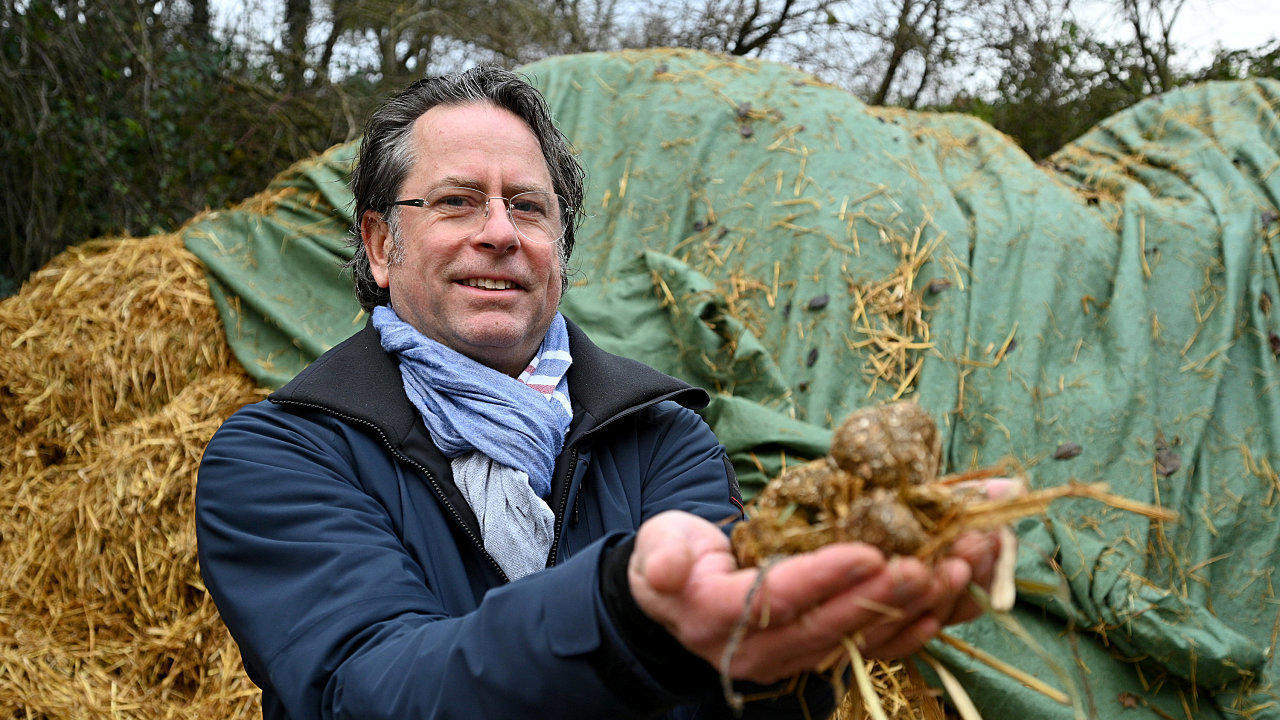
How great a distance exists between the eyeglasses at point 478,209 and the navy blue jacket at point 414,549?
269 mm

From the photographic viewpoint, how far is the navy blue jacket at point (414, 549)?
1.09 meters

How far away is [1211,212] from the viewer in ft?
12.5

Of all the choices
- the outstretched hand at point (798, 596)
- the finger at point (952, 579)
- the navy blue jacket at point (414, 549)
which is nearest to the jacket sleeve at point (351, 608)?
the navy blue jacket at point (414, 549)

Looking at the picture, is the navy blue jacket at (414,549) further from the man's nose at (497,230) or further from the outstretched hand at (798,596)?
the man's nose at (497,230)

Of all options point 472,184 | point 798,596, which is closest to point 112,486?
point 472,184

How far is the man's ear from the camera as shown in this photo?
1.99m

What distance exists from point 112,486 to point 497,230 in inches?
85.8

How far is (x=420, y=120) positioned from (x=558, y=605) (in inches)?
48.6

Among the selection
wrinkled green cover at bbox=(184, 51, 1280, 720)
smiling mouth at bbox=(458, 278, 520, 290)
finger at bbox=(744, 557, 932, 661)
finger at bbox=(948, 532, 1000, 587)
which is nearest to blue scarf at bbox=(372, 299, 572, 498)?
smiling mouth at bbox=(458, 278, 520, 290)

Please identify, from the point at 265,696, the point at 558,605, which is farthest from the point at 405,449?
the point at 558,605

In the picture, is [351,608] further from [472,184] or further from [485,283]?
[472,184]

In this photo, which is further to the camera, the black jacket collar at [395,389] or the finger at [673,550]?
the black jacket collar at [395,389]

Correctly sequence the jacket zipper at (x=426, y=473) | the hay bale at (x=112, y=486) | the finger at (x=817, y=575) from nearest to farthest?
1. the finger at (x=817, y=575)
2. the jacket zipper at (x=426, y=473)
3. the hay bale at (x=112, y=486)

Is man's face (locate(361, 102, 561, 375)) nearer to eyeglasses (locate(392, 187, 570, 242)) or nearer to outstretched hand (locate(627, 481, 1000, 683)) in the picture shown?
eyeglasses (locate(392, 187, 570, 242))
